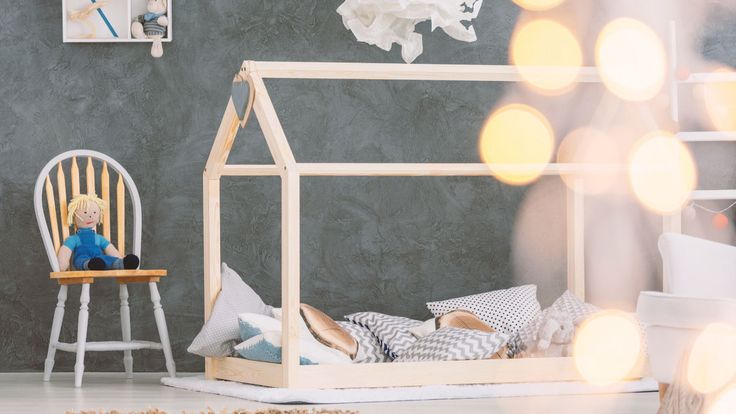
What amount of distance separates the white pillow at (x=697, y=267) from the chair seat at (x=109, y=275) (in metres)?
1.84

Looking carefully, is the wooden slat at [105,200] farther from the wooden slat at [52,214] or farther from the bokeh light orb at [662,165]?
the bokeh light orb at [662,165]

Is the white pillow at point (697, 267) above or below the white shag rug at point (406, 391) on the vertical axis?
above

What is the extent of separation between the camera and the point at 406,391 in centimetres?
338

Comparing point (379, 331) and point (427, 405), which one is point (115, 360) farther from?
point (427, 405)

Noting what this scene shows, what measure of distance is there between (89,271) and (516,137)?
1826 mm

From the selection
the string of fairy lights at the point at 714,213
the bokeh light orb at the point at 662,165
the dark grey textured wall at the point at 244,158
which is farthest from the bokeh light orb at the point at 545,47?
the bokeh light orb at the point at 662,165

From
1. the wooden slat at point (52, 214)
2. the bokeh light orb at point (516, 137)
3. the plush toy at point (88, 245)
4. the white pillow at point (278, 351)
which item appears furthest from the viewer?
the bokeh light orb at point (516, 137)

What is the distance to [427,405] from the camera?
321cm

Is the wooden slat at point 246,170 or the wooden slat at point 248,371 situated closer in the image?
the wooden slat at point 248,371

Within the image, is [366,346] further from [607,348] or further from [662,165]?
[662,165]

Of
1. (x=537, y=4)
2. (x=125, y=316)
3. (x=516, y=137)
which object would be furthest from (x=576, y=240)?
(x=125, y=316)

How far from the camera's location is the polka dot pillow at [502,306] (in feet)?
14.0

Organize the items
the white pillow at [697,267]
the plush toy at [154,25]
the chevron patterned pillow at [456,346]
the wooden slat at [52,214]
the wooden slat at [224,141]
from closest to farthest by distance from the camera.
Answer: the white pillow at [697,267] < the chevron patterned pillow at [456,346] < the wooden slat at [224,141] < the wooden slat at [52,214] < the plush toy at [154,25]

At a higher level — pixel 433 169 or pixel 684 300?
pixel 433 169
